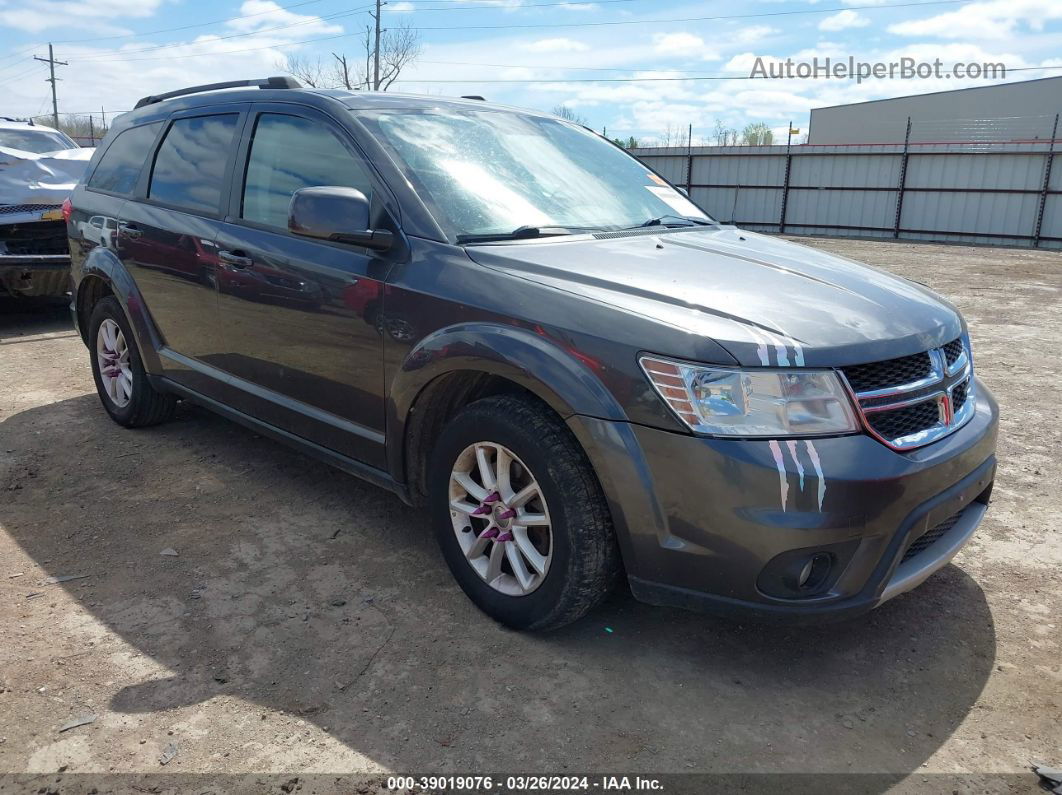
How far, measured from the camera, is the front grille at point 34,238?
7203mm

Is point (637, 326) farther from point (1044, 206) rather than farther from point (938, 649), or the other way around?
point (1044, 206)

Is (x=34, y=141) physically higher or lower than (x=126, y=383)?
higher

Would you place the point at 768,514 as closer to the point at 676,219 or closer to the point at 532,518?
the point at 532,518

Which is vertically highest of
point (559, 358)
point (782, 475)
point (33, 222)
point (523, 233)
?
point (523, 233)

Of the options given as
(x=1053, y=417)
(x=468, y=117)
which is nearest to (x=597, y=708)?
(x=468, y=117)

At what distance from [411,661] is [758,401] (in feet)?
4.47

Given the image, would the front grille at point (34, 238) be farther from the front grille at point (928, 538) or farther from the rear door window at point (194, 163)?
the front grille at point (928, 538)

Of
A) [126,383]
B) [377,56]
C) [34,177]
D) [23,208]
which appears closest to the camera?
[126,383]

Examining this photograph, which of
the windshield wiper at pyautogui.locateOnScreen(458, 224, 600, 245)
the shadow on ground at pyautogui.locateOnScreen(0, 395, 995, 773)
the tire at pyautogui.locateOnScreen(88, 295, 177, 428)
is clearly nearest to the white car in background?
the tire at pyautogui.locateOnScreen(88, 295, 177, 428)

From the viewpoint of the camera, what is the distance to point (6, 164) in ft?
24.7

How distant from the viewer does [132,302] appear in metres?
4.39

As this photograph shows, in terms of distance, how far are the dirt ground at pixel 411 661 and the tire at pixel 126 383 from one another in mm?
743

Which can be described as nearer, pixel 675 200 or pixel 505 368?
pixel 505 368

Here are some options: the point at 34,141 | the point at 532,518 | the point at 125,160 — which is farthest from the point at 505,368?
the point at 34,141
